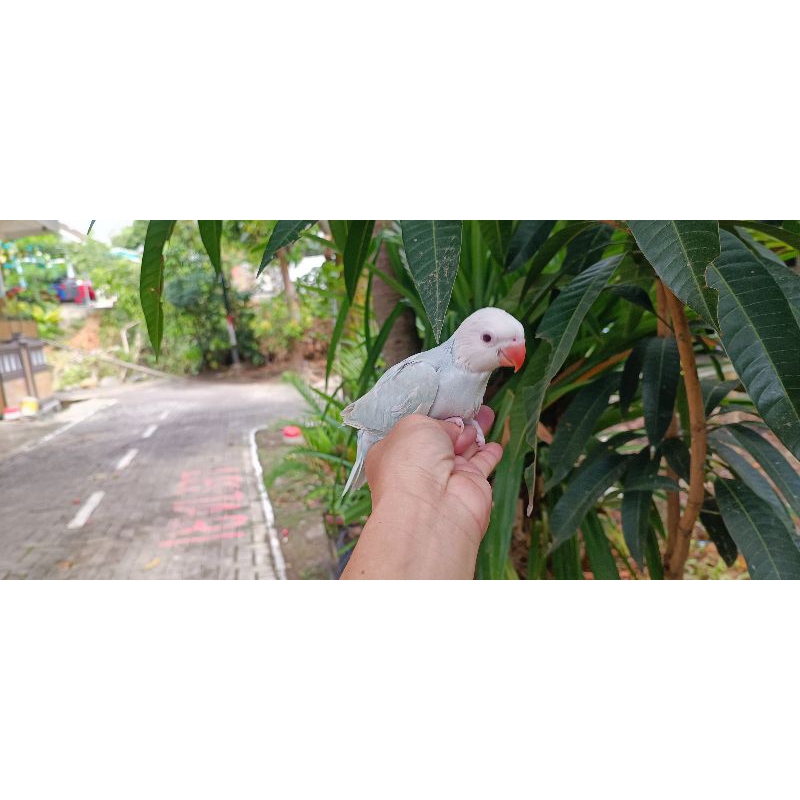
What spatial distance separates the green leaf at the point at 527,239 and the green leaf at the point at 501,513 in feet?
0.65

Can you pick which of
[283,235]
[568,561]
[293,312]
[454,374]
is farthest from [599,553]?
[293,312]

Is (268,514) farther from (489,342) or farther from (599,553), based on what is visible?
(489,342)

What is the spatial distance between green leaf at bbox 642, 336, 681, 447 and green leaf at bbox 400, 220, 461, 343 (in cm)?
34

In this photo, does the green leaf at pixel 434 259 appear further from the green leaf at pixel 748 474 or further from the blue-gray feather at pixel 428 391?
the green leaf at pixel 748 474

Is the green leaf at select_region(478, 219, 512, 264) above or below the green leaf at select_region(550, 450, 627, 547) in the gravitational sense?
above

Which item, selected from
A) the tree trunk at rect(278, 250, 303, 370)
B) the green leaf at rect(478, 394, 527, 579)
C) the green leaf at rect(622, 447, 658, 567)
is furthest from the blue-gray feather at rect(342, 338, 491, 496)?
the tree trunk at rect(278, 250, 303, 370)

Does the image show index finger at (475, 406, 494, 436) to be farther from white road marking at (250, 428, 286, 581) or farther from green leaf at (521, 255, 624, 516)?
white road marking at (250, 428, 286, 581)

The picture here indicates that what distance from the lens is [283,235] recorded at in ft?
1.71

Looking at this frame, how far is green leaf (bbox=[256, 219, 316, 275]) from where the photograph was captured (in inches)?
20.0

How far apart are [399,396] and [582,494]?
0.35 m

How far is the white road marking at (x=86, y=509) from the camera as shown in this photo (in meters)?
1.29

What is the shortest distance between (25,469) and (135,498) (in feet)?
0.82
